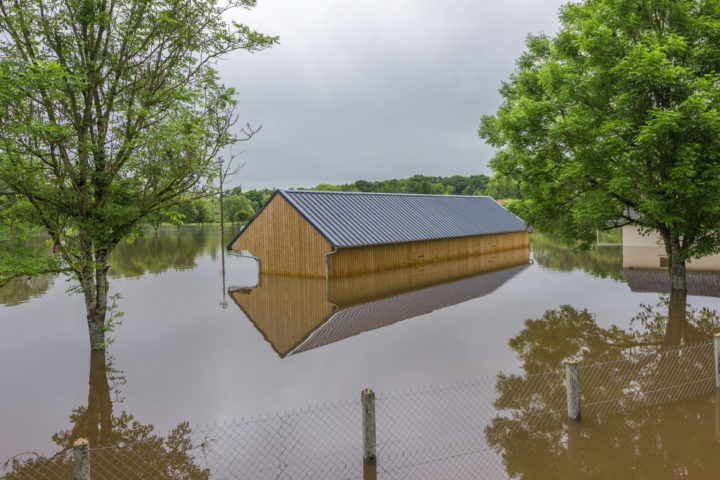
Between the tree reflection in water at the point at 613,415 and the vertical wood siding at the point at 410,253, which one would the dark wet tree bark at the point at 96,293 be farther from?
the vertical wood siding at the point at 410,253

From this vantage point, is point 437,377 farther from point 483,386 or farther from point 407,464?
point 407,464

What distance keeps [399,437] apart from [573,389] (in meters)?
3.15

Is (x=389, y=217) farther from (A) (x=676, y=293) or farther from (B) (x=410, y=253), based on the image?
(A) (x=676, y=293)

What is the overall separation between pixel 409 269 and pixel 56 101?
2023cm

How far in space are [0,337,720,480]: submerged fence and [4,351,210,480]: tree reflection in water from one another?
20 millimetres

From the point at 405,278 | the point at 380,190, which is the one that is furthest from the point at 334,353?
the point at 380,190

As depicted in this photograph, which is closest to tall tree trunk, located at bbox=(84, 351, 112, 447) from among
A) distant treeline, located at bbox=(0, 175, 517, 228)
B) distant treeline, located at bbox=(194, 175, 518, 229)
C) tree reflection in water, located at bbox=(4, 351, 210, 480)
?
tree reflection in water, located at bbox=(4, 351, 210, 480)

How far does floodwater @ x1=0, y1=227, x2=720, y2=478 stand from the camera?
6.66 metres

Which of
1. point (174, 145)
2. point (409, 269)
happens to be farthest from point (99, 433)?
point (409, 269)

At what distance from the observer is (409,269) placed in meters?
26.0

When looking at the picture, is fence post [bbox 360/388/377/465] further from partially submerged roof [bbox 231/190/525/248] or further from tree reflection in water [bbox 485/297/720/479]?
partially submerged roof [bbox 231/190/525/248]

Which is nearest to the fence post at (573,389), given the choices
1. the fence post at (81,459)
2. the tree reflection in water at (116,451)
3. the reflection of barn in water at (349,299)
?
the tree reflection in water at (116,451)

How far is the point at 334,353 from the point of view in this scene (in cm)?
1101

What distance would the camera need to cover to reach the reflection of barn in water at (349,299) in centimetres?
1321
